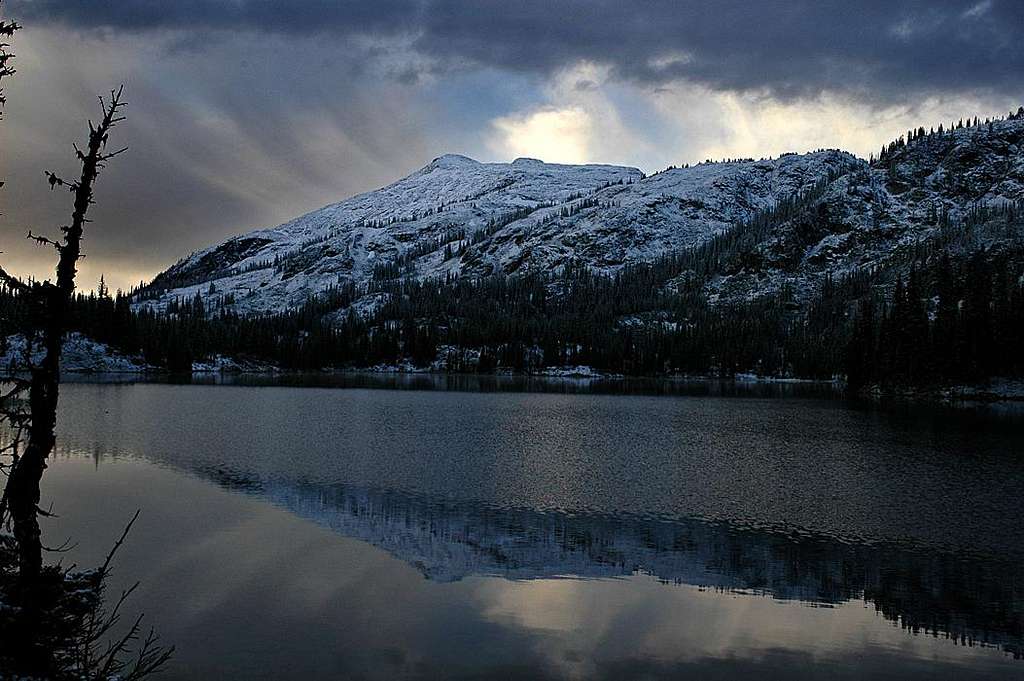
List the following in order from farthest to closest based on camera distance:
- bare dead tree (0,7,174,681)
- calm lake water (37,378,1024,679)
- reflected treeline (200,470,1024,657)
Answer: reflected treeline (200,470,1024,657)
calm lake water (37,378,1024,679)
bare dead tree (0,7,174,681)

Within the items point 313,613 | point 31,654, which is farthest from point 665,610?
point 31,654

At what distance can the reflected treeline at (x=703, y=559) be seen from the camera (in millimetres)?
27359

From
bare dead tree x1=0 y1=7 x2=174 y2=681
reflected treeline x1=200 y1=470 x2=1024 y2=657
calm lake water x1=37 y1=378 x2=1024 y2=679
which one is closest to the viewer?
bare dead tree x1=0 y1=7 x2=174 y2=681

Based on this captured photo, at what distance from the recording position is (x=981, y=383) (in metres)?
153

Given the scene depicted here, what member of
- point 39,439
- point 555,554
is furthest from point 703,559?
point 39,439

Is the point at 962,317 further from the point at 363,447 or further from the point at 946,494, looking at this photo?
the point at 363,447

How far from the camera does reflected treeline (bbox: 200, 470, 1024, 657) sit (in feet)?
89.8

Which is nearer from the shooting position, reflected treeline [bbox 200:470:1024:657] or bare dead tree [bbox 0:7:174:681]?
bare dead tree [bbox 0:7:174:681]

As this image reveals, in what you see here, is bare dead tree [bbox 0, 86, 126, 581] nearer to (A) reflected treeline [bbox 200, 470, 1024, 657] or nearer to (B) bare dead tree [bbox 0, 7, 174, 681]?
(B) bare dead tree [bbox 0, 7, 174, 681]

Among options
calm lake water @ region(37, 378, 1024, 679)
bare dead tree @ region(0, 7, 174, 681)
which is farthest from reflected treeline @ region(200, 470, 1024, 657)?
bare dead tree @ region(0, 7, 174, 681)

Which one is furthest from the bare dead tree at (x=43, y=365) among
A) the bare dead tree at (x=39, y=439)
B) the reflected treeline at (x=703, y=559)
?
the reflected treeline at (x=703, y=559)

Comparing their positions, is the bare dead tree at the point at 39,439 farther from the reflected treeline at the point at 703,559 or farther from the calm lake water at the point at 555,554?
the reflected treeline at the point at 703,559

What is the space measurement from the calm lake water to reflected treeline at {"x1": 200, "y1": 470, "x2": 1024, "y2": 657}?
16 cm

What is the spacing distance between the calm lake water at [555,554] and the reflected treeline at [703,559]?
16 cm
